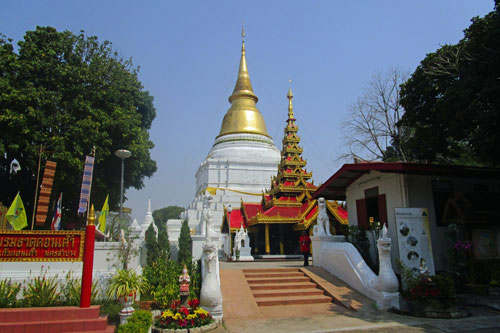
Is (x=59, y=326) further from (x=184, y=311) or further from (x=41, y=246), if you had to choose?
(x=184, y=311)

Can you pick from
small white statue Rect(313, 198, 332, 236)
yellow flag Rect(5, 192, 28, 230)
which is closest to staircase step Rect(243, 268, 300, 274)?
small white statue Rect(313, 198, 332, 236)

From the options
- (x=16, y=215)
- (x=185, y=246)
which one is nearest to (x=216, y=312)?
(x=185, y=246)

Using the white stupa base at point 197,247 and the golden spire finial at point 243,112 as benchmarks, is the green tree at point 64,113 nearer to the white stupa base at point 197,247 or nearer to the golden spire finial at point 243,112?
the white stupa base at point 197,247

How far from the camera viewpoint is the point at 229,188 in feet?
133

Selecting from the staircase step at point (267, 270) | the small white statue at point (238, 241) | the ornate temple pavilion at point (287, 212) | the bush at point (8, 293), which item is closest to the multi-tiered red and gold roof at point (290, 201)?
the ornate temple pavilion at point (287, 212)

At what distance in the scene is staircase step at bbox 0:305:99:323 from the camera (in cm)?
721

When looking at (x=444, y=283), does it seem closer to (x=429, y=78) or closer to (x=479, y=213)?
(x=479, y=213)

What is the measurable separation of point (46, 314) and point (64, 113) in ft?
47.2

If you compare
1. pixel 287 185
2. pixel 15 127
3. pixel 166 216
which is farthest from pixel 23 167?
pixel 166 216

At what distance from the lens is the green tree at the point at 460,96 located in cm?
1110

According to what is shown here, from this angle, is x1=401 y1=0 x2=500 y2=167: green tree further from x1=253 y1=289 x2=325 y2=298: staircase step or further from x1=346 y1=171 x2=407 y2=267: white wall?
x1=253 y1=289 x2=325 y2=298: staircase step

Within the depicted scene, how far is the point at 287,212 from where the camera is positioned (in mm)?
Result: 23031

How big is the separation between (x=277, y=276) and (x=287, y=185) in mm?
12759

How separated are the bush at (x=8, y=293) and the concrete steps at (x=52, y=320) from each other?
1.75 ft
